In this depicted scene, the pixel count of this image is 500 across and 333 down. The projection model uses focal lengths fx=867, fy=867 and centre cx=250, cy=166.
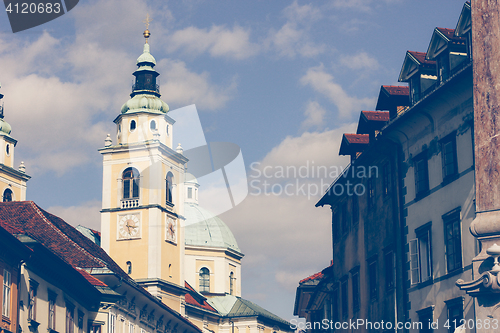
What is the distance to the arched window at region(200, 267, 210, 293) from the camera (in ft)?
339

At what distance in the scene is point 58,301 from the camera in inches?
1400

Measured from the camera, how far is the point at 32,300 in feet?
107

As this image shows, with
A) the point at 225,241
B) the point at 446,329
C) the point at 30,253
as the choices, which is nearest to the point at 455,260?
the point at 446,329

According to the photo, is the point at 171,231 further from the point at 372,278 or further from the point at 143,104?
the point at 372,278

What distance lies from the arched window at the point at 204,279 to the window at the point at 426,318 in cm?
7548

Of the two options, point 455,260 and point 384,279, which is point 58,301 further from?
point 455,260

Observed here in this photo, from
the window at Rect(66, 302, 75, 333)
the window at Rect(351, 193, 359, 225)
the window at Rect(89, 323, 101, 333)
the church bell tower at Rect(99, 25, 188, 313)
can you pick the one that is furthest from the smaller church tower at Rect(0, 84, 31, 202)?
the window at Rect(351, 193, 359, 225)

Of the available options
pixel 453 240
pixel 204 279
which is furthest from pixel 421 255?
pixel 204 279

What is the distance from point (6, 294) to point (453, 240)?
15.0 meters

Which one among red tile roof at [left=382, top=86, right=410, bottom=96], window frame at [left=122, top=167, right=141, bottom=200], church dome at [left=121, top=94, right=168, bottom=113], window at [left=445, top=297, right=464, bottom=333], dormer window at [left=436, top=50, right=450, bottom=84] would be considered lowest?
window at [left=445, top=297, right=464, bottom=333]

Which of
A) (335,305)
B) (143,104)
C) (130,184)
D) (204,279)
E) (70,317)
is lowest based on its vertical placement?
(70,317)

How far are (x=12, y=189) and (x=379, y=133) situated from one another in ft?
191

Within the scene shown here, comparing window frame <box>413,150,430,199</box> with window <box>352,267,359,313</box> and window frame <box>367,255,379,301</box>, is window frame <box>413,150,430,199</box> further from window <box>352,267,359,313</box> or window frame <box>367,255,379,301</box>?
window <box>352,267,359,313</box>

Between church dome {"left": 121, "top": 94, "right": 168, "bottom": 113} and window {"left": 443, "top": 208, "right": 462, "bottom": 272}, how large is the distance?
176 ft
